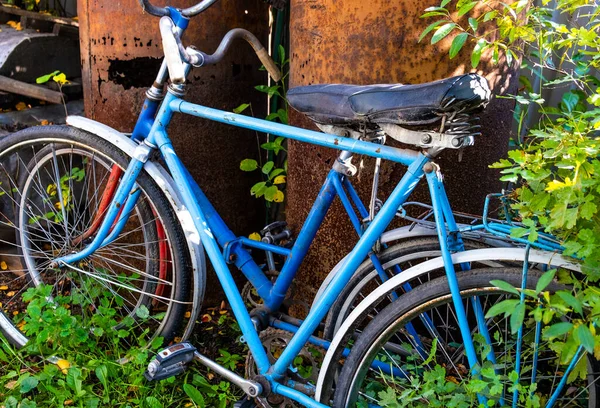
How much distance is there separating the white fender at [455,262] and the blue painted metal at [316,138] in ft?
1.03

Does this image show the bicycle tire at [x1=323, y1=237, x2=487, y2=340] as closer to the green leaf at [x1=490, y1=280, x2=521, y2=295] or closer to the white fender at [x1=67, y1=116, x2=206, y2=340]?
the green leaf at [x1=490, y1=280, x2=521, y2=295]

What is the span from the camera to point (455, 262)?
1715mm

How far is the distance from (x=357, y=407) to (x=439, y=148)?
0.97 metres

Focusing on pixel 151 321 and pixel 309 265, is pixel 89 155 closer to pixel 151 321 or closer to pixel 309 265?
pixel 151 321

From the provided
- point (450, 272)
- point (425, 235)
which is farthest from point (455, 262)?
point (425, 235)

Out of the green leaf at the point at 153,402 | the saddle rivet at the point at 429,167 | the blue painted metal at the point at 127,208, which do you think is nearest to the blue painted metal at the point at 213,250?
the blue painted metal at the point at 127,208

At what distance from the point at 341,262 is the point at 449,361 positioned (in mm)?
521

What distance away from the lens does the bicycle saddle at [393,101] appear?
60.8 inches

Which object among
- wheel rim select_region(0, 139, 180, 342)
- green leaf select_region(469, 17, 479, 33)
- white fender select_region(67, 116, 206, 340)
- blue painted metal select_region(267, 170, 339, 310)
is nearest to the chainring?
blue painted metal select_region(267, 170, 339, 310)

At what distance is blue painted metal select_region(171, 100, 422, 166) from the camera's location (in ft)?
5.77

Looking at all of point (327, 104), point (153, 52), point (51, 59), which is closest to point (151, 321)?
point (153, 52)

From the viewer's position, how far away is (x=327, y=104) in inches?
72.0

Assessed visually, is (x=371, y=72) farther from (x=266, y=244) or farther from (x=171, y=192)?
(x=171, y=192)

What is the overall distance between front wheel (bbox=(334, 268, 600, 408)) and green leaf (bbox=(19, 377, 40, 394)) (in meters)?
1.25
